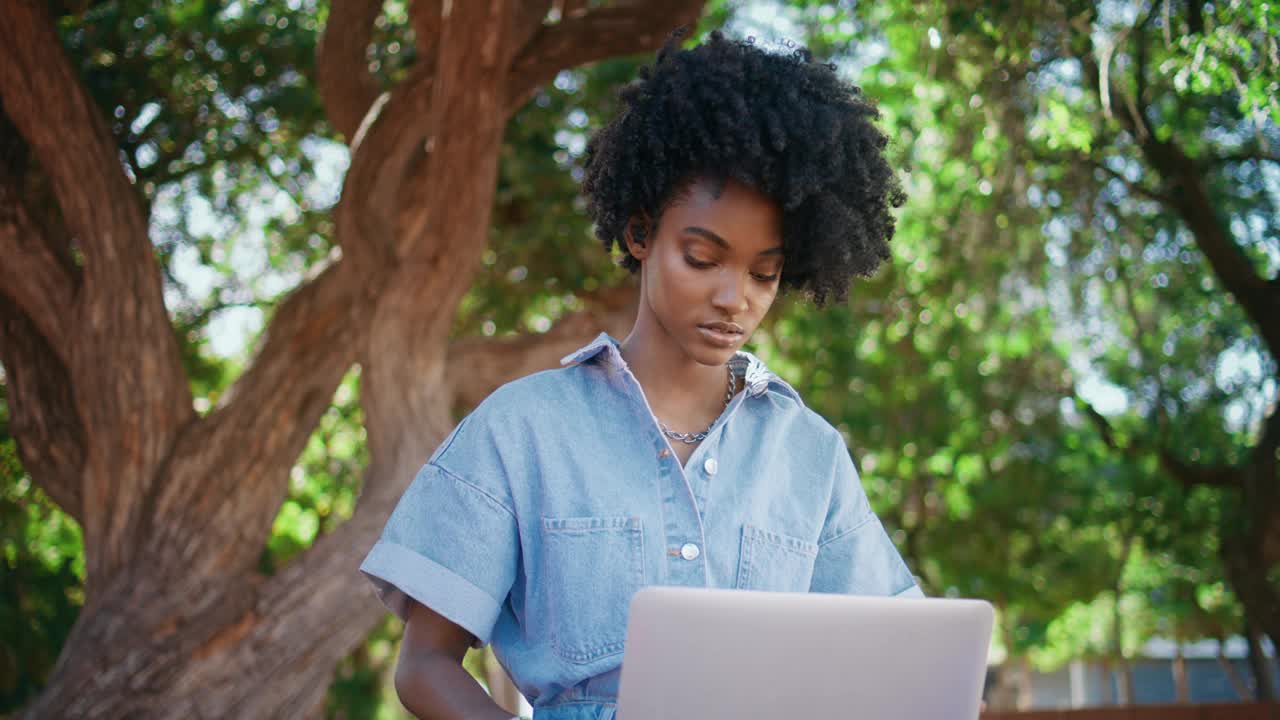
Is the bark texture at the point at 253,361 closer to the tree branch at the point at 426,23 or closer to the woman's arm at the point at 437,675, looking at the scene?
the tree branch at the point at 426,23

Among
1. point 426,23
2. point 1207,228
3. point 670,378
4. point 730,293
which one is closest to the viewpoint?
point 730,293

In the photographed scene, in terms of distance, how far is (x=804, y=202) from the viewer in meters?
1.78

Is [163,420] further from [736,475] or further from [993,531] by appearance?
→ [993,531]

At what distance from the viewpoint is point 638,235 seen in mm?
1896

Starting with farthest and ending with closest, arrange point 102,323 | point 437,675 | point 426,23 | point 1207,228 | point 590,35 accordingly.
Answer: point 1207,228
point 590,35
point 426,23
point 102,323
point 437,675

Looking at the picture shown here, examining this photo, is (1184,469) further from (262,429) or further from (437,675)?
(437,675)

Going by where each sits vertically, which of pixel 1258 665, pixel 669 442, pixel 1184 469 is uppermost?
pixel 669 442

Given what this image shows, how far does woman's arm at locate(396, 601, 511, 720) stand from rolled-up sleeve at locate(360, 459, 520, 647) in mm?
34

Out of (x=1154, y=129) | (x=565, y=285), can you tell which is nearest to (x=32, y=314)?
(x=565, y=285)

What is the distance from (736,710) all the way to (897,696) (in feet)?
0.61

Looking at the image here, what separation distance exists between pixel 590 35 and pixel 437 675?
4.20 meters

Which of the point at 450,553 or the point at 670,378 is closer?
the point at 450,553

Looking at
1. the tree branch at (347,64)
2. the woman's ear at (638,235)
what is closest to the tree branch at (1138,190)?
the tree branch at (347,64)

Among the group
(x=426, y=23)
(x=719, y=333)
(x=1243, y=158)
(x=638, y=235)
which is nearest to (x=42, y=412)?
(x=426, y=23)
